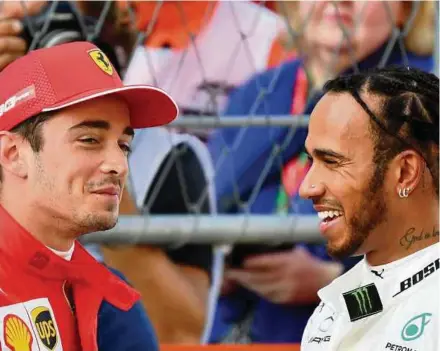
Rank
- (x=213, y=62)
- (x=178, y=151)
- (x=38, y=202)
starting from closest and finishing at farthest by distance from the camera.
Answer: (x=38, y=202)
(x=178, y=151)
(x=213, y=62)

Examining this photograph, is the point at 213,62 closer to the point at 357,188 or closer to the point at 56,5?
the point at 56,5

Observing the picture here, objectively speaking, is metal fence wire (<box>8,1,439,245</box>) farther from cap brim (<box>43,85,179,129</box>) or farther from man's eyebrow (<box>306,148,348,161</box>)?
man's eyebrow (<box>306,148,348,161</box>)

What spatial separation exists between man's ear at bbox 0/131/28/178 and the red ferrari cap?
22 mm

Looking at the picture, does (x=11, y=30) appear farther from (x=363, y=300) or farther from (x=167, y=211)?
(x=363, y=300)

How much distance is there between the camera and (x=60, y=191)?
1.94 m

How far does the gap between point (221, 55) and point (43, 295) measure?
1347 mm

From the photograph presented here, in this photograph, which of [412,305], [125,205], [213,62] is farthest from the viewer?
[213,62]

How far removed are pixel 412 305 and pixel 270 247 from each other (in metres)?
1.15

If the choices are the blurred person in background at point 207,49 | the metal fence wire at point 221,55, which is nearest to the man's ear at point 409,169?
the metal fence wire at point 221,55

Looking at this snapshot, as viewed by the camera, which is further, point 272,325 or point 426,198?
point 272,325

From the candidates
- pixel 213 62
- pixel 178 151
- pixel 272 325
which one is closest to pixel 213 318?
pixel 272 325

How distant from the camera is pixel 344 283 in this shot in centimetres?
201

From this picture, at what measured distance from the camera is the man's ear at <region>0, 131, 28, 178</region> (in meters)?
1.96

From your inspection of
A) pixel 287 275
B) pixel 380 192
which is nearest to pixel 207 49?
pixel 287 275
